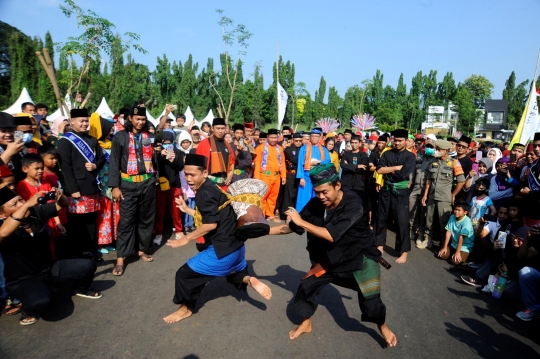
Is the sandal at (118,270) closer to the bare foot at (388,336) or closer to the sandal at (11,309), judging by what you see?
the sandal at (11,309)

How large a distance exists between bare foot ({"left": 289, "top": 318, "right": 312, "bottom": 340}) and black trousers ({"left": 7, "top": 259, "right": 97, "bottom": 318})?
230cm

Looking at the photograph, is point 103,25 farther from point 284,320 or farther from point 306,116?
point 306,116

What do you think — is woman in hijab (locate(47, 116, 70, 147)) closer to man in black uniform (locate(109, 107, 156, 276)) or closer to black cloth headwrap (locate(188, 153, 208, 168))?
man in black uniform (locate(109, 107, 156, 276))

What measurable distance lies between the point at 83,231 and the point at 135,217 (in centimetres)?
80

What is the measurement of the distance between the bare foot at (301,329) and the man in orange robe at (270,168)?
4567 millimetres

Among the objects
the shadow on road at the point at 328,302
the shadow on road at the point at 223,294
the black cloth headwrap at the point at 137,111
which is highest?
the black cloth headwrap at the point at 137,111

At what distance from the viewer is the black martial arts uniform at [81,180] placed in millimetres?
4734

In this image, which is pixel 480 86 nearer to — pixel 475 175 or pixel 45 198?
pixel 475 175

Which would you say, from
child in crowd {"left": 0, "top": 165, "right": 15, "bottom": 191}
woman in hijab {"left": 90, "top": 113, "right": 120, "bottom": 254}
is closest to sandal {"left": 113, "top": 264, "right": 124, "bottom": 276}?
woman in hijab {"left": 90, "top": 113, "right": 120, "bottom": 254}

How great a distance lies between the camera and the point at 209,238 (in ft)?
11.8

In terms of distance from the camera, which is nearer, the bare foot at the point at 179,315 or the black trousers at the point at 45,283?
the black trousers at the point at 45,283

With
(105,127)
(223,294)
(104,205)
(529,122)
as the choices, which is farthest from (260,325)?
(529,122)

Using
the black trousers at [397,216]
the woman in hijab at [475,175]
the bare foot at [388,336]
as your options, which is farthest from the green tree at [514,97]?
the bare foot at [388,336]

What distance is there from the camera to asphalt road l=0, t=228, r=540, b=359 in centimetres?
316
